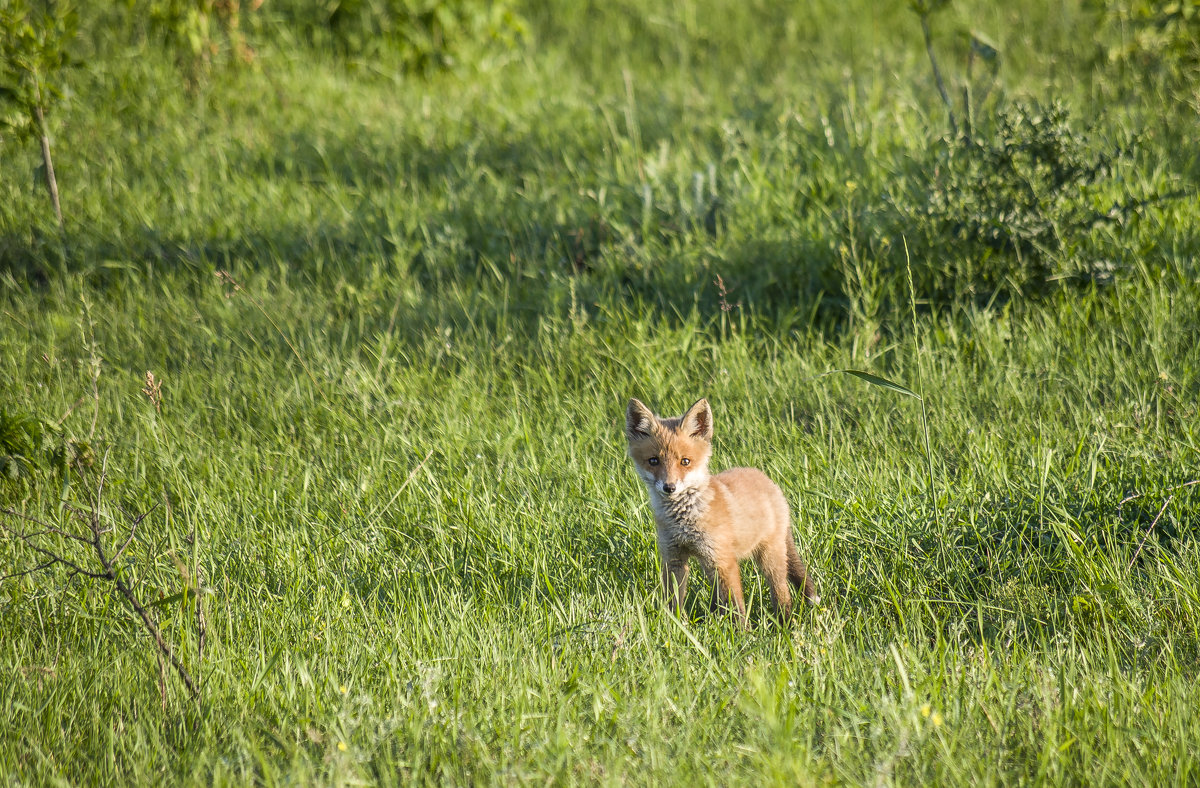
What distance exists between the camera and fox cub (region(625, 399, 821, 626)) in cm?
336

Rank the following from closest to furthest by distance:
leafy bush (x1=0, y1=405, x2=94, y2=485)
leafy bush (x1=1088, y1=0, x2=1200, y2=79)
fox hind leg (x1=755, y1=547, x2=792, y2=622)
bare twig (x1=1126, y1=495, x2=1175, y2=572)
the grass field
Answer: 1. the grass field
2. bare twig (x1=1126, y1=495, x2=1175, y2=572)
3. fox hind leg (x1=755, y1=547, x2=792, y2=622)
4. leafy bush (x1=0, y1=405, x2=94, y2=485)
5. leafy bush (x1=1088, y1=0, x2=1200, y2=79)

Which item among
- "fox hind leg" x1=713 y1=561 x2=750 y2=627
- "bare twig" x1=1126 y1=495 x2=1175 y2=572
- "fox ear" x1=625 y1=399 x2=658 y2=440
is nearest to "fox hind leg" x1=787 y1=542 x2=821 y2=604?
"fox hind leg" x1=713 y1=561 x2=750 y2=627

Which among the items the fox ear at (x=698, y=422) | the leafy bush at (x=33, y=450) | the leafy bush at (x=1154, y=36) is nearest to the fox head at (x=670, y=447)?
the fox ear at (x=698, y=422)

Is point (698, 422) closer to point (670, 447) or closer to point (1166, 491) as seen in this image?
point (670, 447)

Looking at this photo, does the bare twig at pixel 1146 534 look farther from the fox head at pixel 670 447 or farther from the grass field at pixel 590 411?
the fox head at pixel 670 447

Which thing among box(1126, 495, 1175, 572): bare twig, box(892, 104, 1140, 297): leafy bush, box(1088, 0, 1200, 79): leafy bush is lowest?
box(1126, 495, 1175, 572): bare twig

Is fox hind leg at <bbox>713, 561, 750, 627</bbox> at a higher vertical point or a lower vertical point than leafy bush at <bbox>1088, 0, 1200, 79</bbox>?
lower

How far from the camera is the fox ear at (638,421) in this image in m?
3.54

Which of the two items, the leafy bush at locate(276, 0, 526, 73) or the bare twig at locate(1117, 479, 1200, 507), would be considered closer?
the bare twig at locate(1117, 479, 1200, 507)

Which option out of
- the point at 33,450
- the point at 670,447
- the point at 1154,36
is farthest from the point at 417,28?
the point at 670,447

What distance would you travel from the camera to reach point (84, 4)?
962 cm

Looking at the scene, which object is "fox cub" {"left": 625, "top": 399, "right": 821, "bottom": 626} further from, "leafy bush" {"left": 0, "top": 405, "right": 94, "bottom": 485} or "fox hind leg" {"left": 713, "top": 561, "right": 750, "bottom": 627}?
"leafy bush" {"left": 0, "top": 405, "right": 94, "bottom": 485}

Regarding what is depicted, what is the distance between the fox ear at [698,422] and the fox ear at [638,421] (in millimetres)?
123

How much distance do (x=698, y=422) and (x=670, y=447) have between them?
0.22 meters
